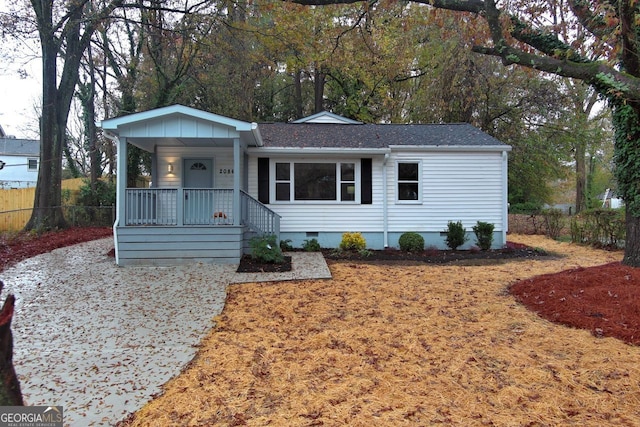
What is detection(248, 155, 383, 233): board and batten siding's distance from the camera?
1084cm

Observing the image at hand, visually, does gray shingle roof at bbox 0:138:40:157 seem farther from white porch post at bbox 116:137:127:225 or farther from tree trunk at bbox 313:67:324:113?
white porch post at bbox 116:137:127:225

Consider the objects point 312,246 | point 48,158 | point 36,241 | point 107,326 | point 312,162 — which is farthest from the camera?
point 48,158

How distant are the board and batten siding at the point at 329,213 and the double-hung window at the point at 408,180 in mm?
641

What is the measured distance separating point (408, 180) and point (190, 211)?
6177 mm

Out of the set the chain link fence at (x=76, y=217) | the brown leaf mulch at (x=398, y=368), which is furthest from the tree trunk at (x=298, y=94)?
the brown leaf mulch at (x=398, y=368)

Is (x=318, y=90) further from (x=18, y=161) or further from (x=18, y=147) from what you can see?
(x=18, y=147)

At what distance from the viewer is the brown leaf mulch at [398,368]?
2.62 metres

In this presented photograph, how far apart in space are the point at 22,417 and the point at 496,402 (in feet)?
9.87

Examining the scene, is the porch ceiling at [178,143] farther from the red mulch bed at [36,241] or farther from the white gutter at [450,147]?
the white gutter at [450,147]

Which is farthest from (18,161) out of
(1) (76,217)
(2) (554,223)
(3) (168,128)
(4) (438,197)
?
(2) (554,223)

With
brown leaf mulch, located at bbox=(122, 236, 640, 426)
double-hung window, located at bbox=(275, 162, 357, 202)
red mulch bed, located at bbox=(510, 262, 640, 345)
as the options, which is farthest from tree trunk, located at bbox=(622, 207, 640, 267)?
double-hung window, located at bbox=(275, 162, 357, 202)

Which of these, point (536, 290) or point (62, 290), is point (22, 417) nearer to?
point (62, 290)

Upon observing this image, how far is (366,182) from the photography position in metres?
Answer: 11.0

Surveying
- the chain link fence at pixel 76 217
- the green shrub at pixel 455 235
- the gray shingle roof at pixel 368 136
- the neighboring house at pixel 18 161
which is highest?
the neighboring house at pixel 18 161
